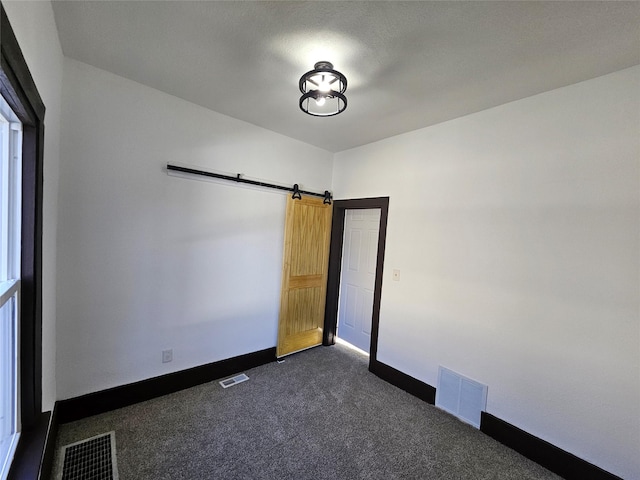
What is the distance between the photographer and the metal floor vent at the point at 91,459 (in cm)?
158

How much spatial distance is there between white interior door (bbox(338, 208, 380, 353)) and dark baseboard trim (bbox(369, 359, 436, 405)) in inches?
21.9

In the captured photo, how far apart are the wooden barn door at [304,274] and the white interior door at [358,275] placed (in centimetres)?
36

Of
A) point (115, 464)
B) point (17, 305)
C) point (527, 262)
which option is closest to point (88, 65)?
point (17, 305)

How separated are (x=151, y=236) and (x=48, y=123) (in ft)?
3.19

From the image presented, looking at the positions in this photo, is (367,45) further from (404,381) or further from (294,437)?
(404,381)

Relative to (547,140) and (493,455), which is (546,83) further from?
(493,455)

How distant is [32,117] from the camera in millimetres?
1197

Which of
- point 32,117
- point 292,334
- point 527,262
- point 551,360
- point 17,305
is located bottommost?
point 292,334

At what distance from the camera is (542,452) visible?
1.88m

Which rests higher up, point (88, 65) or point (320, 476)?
point (88, 65)

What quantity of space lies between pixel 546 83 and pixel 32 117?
117 inches

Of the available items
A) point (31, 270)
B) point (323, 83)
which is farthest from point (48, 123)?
point (323, 83)

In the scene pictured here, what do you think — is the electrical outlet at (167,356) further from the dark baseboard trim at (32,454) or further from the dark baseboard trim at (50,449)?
the dark baseboard trim at (32,454)

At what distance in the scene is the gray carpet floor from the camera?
1.71 meters
